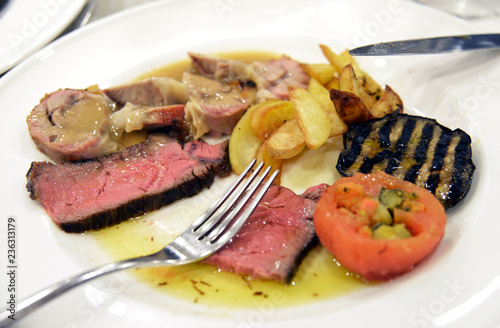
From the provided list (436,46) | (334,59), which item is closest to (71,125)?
(334,59)

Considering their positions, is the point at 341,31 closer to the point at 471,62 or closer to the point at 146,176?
the point at 471,62

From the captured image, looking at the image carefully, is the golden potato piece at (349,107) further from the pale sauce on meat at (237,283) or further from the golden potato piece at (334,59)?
the pale sauce on meat at (237,283)

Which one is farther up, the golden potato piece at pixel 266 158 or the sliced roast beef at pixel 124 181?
the sliced roast beef at pixel 124 181

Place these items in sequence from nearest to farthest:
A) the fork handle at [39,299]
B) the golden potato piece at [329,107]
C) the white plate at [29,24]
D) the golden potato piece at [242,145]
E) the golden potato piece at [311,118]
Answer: the fork handle at [39,299] → the golden potato piece at [311,118] → the golden potato piece at [329,107] → the golden potato piece at [242,145] → the white plate at [29,24]

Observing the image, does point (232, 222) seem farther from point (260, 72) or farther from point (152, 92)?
point (260, 72)

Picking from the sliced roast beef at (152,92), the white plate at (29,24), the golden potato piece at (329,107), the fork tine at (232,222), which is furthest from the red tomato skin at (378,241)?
the white plate at (29,24)

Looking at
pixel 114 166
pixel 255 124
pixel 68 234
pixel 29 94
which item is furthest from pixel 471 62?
pixel 29 94

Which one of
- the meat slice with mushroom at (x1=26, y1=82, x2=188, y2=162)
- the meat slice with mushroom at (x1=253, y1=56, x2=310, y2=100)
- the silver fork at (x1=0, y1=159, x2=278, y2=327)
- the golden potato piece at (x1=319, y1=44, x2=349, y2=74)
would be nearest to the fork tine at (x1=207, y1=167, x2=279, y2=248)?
the silver fork at (x1=0, y1=159, x2=278, y2=327)

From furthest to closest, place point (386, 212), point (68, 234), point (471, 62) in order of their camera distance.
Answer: point (471, 62)
point (68, 234)
point (386, 212)
